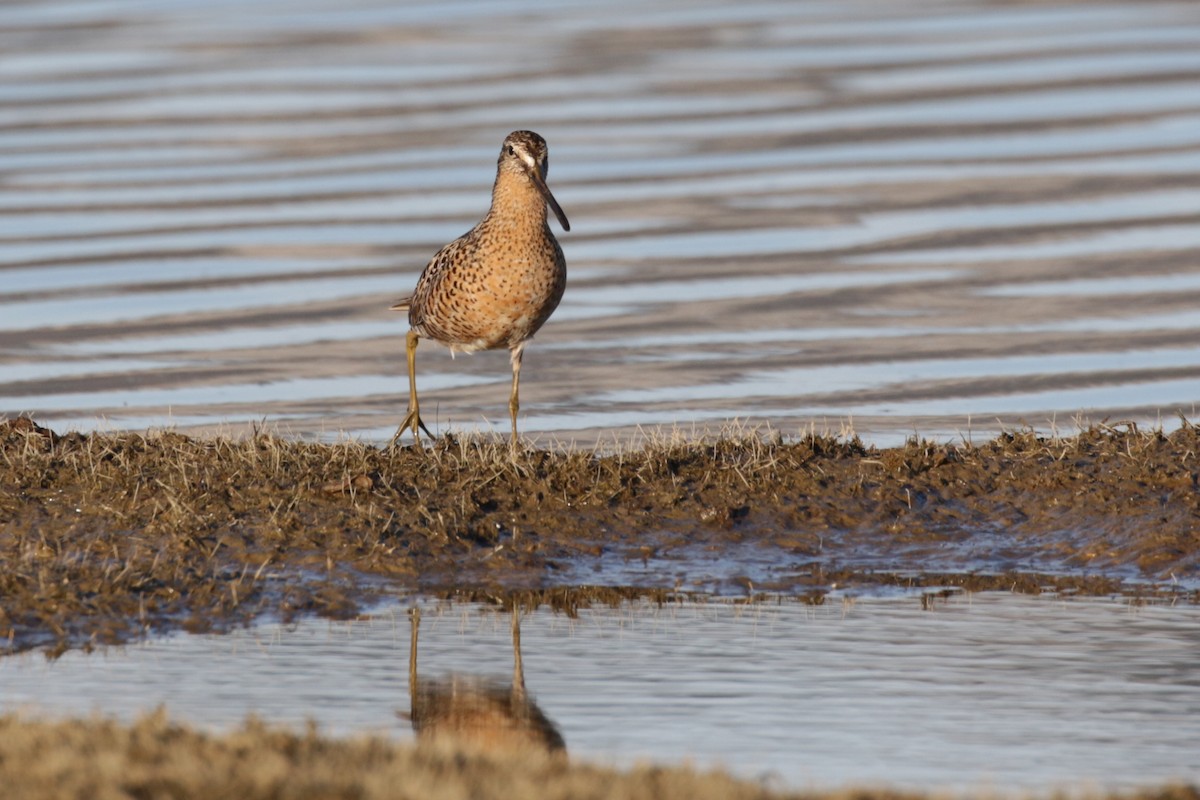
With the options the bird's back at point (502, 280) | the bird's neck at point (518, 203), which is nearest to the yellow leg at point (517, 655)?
the bird's back at point (502, 280)

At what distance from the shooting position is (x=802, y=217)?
21500 mm

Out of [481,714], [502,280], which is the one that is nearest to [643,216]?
[502,280]

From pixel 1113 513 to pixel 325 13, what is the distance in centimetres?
2979

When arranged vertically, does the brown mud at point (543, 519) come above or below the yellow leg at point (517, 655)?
above

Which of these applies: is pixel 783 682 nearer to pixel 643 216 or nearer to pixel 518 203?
pixel 518 203

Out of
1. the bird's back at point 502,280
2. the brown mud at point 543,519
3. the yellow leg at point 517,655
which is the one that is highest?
the bird's back at point 502,280

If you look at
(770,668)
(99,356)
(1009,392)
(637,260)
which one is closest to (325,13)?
(637,260)

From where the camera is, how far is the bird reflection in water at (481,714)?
7434mm

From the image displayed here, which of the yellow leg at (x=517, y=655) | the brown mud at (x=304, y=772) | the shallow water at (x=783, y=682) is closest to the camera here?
the brown mud at (x=304, y=772)

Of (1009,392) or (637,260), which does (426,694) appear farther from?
(637,260)

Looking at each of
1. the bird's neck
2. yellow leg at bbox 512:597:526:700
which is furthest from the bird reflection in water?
the bird's neck

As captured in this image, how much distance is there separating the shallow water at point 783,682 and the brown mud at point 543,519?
14.1 inches

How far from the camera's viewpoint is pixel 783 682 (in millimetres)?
8141

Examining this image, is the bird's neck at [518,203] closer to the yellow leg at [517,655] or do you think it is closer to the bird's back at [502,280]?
the bird's back at [502,280]
